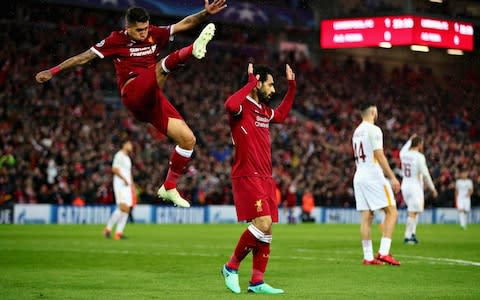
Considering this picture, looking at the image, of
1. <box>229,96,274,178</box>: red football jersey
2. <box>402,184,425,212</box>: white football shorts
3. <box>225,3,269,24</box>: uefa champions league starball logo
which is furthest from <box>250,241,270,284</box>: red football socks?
<box>225,3,269,24</box>: uefa champions league starball logo

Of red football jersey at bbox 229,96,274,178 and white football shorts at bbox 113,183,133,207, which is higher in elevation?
red football jersey at bbox 229,96,274,178

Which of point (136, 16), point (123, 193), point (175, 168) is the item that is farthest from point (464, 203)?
point (136, 16)

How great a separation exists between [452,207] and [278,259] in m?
28.6

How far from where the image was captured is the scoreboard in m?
38.0

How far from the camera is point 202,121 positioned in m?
41.4

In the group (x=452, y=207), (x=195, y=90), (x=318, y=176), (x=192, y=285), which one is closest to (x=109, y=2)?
(x=195, y=90)

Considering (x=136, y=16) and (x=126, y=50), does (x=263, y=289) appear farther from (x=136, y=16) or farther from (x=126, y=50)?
(x=136, y=16)

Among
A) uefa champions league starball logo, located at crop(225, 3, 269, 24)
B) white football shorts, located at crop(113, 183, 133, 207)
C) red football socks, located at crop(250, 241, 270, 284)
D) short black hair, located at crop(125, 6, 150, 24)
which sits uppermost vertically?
uefa champions league starball logo, located at crop(225, 3, 269, 24)

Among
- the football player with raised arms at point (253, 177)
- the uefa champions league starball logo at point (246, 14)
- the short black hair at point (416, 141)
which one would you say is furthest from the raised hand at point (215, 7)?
the uefa champions league starball logo at point (246, 14)

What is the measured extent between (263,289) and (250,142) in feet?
5.92

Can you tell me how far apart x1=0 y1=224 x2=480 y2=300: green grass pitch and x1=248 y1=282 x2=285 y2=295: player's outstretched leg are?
177 mm

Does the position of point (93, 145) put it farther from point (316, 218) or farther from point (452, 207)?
point (452, 207)

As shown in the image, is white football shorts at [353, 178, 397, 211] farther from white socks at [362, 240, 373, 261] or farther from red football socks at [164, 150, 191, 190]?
red football socks at [164, 150, 191, 190]

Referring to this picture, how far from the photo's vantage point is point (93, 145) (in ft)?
118
